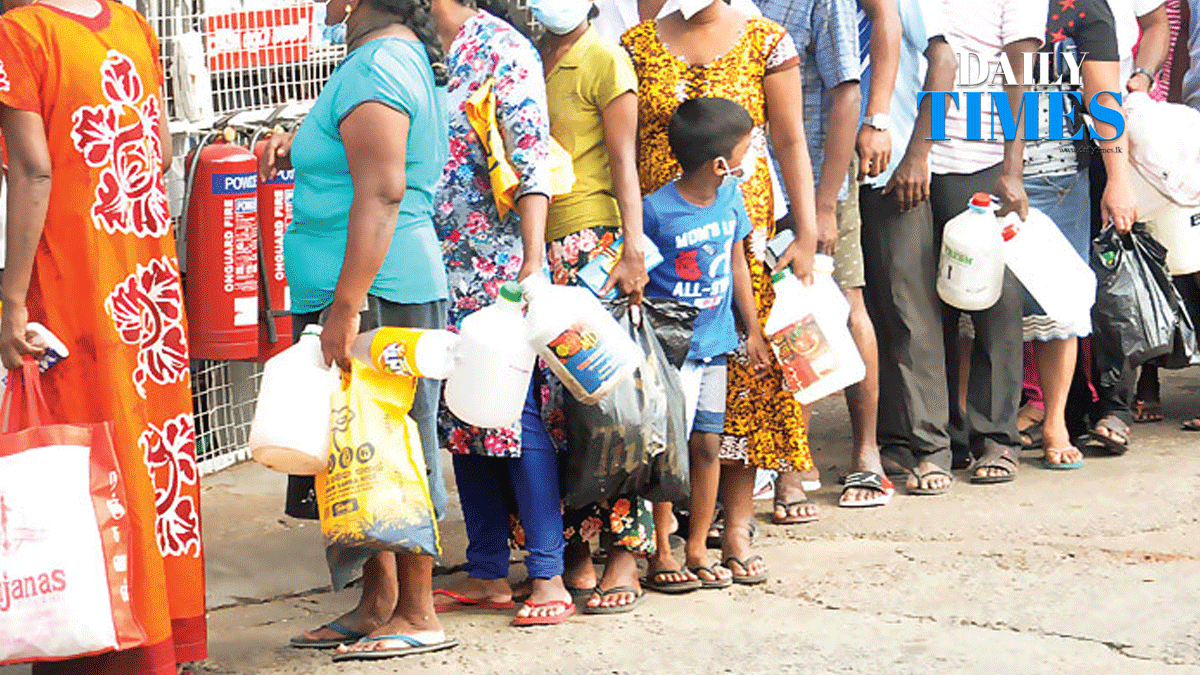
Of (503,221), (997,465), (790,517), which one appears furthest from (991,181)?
(503,221)

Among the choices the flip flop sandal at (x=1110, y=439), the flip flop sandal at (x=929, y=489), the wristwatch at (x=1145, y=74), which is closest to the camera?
the flip flop sandal at (x=929, y=489)

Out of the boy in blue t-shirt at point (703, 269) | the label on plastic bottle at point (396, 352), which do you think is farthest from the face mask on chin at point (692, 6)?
the label on plastic bottle at point (396, 352)

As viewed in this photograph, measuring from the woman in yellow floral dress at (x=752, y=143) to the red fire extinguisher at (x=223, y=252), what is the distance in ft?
4.74

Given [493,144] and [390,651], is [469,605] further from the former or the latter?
[493,144]

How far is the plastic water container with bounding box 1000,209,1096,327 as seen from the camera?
657 centimetres

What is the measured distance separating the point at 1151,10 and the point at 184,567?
15.4ft

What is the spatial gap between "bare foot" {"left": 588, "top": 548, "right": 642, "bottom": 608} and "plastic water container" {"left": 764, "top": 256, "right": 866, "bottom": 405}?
0.78 m

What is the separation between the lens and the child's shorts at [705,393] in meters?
5.18

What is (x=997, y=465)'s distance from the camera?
21.6ft

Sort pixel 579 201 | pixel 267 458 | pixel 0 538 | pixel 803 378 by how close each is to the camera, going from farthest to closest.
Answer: pixel 803 378, pixel 579 201, pixel 267 458, pixel 0 538

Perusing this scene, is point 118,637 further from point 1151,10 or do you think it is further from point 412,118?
point 1151,10

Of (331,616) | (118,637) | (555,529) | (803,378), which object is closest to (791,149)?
(803,378)

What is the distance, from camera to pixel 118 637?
4.15m

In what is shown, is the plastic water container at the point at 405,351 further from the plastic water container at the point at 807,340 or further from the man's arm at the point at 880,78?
the man's arm at the point at 880,78
